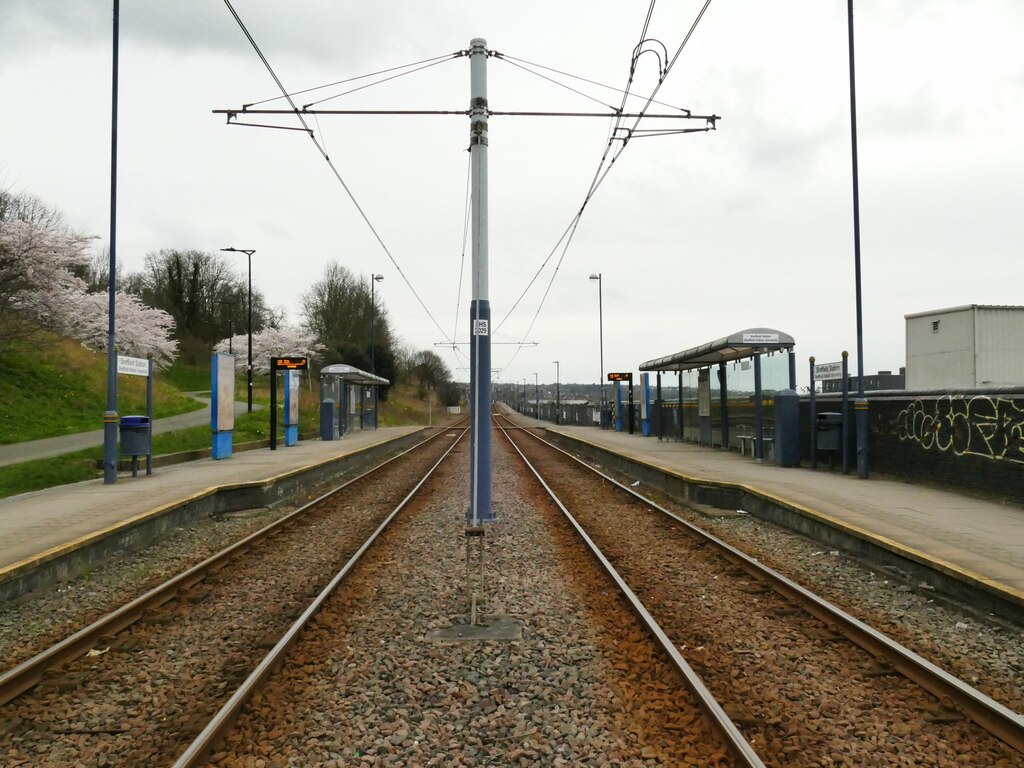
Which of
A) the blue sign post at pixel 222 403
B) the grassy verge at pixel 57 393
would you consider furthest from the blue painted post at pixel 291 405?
the grassy verge at pixel 57 393

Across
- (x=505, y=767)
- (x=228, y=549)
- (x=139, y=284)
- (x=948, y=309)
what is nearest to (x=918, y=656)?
(x=505, y=767)

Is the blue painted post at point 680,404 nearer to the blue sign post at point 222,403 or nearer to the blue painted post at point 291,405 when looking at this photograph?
the blue painted post at point 291,405

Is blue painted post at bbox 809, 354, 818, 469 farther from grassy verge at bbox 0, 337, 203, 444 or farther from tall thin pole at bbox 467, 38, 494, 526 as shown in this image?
grassy verge at bbox 0, 337, 203, 444

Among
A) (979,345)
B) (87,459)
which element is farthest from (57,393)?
(979,345)

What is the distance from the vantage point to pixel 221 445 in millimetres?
19547

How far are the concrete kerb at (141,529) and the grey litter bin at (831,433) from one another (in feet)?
36.3

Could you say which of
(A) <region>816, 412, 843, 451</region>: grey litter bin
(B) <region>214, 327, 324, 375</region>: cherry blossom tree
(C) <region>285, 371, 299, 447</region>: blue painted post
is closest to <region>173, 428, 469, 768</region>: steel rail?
(A) <region>816, 412, 843, 451</region>: grey litter bin

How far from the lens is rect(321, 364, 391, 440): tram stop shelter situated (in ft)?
92.6

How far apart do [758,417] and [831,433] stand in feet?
10.2

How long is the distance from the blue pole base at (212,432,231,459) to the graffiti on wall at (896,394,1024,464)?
16.5 meters

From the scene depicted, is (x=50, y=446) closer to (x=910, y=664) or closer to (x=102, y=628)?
(x=102, y=628)

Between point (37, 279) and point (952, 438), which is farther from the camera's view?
point (37, 279)

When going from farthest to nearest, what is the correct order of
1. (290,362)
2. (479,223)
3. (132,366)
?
(290,362) → (132,366) → (479,223)

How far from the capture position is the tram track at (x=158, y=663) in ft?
13.1
